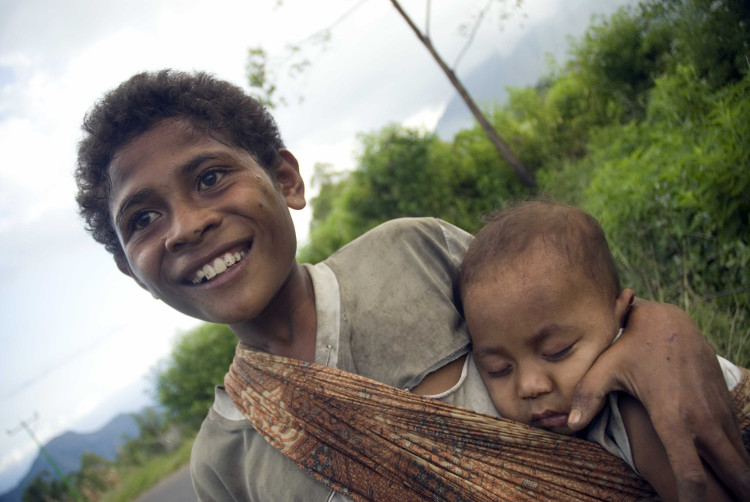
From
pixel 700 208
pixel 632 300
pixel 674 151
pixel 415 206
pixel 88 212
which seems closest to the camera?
pixel 632 300

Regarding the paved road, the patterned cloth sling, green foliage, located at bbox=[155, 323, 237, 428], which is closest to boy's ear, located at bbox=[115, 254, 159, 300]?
the patterned cloth sling

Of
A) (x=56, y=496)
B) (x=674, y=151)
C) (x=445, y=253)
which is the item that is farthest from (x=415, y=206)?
(x=56, y=496)

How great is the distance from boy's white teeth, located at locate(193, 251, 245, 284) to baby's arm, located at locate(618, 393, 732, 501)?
1.12m

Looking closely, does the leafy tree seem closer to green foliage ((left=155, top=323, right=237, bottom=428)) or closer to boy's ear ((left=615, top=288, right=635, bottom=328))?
green foliage ((left=155, top=323, right=237, bottom=428))

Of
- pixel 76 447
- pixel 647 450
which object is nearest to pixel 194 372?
pixel 647 450

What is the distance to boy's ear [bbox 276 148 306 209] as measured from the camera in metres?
1.74

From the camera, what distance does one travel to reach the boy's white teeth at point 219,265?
4.53 feet

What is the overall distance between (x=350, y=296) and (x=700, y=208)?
2604 mm

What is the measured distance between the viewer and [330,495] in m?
1.29

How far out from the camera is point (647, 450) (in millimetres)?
1134

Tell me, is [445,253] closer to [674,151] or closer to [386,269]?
[386,269]

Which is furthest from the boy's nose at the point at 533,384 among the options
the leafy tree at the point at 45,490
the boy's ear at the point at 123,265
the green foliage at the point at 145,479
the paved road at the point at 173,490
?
the leafy tree at the point at 45,490

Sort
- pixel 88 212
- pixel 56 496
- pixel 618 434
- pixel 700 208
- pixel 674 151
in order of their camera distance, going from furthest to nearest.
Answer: pixel 56 496, pixel 674 151, pixel 700 208, pixel 88 212, pixel 618 434

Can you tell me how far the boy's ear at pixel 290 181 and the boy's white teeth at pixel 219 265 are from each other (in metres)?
0.39
